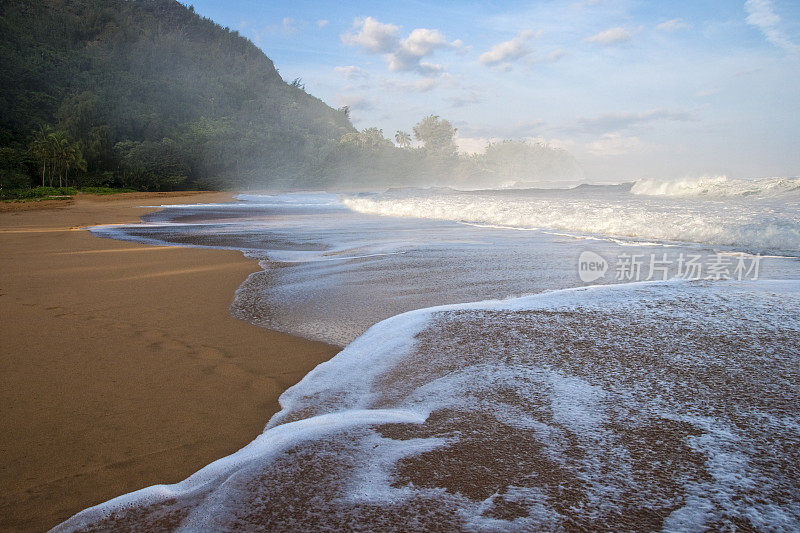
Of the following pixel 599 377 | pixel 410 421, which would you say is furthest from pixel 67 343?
pixel 599 377

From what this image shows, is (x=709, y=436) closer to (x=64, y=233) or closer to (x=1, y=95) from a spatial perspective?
(x=64, y=233)

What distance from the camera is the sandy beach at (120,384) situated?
1.36 meters

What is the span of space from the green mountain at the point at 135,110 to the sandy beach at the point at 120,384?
3196cm

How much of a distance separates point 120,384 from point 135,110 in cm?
5478

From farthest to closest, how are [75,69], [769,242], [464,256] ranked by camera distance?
[75,69]
[769,242]
[464,256]

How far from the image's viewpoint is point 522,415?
1.55 metres

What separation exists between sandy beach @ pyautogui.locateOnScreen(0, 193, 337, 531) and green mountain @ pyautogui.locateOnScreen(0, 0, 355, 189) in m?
32.0

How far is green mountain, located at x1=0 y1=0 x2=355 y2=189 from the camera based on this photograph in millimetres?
36781

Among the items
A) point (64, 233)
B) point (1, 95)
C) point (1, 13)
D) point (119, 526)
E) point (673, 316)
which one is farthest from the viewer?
point (1, 13)

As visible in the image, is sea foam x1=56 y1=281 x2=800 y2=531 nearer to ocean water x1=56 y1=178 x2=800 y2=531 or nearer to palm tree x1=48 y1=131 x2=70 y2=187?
ocean water x1=56 y1=178 x2=800 y2=531

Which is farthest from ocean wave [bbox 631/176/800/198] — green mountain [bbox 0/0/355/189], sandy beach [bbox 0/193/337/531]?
green mountain [bbox 0/0/355/189]

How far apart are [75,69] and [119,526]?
63.6 meters

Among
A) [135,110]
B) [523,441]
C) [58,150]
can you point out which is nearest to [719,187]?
[523,441]

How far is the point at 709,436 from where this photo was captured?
138 centimetres
